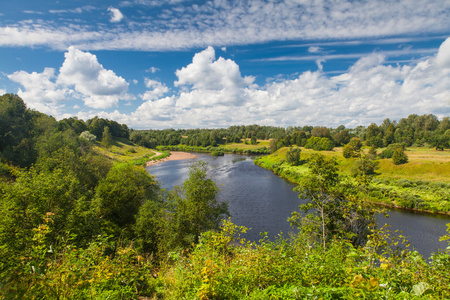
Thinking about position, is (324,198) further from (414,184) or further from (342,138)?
(342,138)

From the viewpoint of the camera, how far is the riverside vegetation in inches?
149

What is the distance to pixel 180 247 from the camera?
14273mm

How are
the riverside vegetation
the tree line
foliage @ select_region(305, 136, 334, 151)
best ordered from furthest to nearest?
1. foliage @ select_region(305, 136, 334, 151)
2. the tree line
3. the riverside vegetation

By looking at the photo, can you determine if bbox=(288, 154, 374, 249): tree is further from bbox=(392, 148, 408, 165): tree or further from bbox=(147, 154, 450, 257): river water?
bbox=(392, 148, 408, 165): tree

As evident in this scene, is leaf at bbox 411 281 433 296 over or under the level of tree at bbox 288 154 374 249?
over

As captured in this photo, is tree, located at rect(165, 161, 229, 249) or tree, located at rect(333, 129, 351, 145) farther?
tree, located at rect(333, 129, 351, 145)

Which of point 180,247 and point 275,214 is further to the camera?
point 275,214

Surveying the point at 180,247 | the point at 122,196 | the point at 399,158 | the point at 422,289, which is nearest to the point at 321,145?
the point at 399,158

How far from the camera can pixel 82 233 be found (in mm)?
10898

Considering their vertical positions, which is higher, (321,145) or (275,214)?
(321,145)

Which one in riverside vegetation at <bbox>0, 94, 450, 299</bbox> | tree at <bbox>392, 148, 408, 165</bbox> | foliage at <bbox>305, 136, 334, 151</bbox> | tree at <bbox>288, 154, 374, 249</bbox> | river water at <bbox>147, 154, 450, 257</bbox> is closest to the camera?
riverside vegetation at <bbox>0, 94, 450, 299</bbox>

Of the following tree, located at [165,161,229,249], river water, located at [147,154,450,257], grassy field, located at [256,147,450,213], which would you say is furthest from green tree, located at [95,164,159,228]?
grassy field, located at [256,147,450,213]

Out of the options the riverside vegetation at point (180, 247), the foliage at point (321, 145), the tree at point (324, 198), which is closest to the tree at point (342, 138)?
the foliage at point (321, 145)

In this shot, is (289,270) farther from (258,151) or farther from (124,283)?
(258,151)
